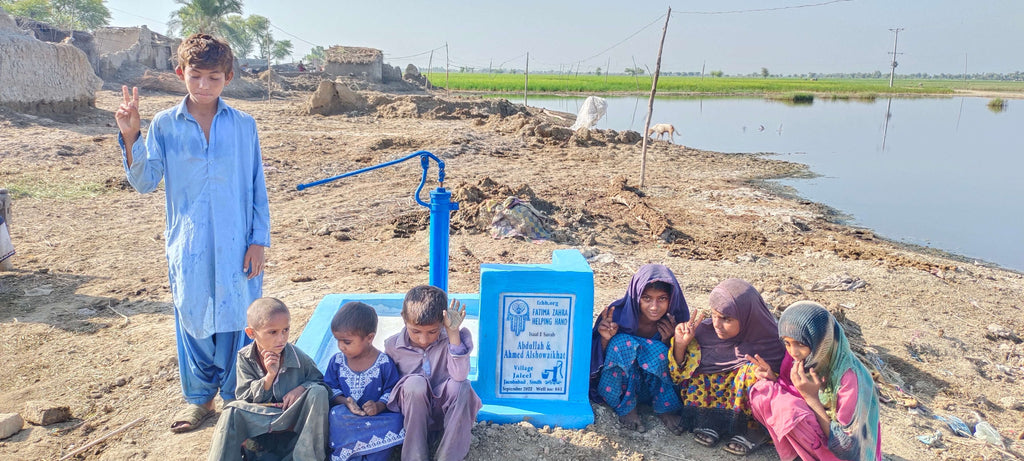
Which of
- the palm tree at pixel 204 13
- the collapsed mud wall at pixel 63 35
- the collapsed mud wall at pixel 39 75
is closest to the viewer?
the collapsed mud wall at pixel 39 75

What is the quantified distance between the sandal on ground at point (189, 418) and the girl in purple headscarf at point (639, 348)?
1760 millimetres

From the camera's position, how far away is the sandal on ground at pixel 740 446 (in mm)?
2936

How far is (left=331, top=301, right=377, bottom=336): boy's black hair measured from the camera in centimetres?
257

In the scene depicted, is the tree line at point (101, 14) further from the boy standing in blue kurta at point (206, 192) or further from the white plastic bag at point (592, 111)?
the boy standing in blue kurta at point (206, 192)

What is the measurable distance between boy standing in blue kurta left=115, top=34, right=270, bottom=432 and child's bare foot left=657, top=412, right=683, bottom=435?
193 cm

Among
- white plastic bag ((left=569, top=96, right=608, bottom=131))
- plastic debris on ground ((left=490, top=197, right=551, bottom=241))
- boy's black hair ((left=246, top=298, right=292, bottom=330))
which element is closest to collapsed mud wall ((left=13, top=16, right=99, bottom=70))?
white plastic bag ((left=569, top=96, right=608, bottom=131))

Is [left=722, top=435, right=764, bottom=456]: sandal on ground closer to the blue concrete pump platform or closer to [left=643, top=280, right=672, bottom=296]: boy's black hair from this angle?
the blue concrete pump platform

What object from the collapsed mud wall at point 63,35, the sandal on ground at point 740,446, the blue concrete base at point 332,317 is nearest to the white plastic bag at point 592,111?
the blue concrete base at point 332,317

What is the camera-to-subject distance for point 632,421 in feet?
10.2

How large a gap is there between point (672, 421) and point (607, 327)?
1.76 feet

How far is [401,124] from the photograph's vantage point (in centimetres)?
1559

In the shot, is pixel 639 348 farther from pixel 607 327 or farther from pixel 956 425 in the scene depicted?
pixel 956 425

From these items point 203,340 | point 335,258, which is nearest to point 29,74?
point 335,258

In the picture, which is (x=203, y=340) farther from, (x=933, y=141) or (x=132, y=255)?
(x=933, y=141)
